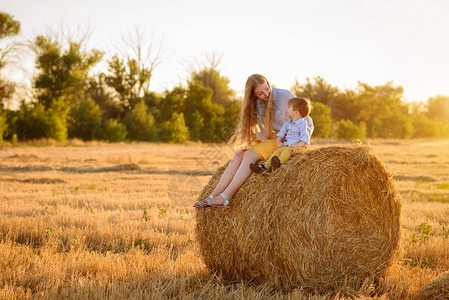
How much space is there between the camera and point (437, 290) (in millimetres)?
3682

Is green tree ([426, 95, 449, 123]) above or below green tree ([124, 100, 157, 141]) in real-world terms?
above

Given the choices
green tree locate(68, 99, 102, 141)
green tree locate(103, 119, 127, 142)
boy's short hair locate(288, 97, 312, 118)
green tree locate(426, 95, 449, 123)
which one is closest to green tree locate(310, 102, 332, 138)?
green tree locate(103, 119, 127, 142)

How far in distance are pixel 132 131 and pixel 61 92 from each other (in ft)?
26.0

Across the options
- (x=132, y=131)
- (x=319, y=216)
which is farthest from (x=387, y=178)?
(x=132, y=131)

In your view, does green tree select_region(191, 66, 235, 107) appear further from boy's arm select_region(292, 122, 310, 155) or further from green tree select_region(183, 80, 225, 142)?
boy's arm select_region(292, 122, 310, 155)

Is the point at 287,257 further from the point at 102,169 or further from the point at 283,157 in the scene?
the point at 102,169

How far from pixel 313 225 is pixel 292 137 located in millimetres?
1068

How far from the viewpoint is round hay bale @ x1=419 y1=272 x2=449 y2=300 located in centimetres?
363

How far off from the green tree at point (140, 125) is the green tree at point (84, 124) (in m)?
3.98

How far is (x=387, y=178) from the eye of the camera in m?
4.71

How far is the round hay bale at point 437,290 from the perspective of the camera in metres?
3.63

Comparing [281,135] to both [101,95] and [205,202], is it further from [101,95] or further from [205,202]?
[101,95]

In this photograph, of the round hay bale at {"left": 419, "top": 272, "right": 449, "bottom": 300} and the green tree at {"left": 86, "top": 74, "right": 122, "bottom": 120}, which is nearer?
the round hay bale at {"left": 419, "top": 272, "right": 449, "bottom": 300}

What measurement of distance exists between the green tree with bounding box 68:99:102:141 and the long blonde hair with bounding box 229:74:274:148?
35380mm
